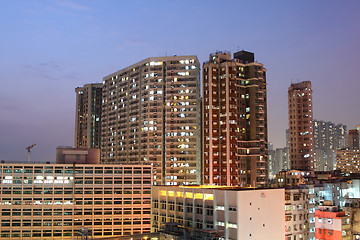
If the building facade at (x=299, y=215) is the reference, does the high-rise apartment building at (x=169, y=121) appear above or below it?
above

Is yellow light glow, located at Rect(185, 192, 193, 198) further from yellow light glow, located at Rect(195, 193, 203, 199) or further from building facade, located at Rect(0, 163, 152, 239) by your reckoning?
building facade, located at Rect(0, 163, 152, 239)

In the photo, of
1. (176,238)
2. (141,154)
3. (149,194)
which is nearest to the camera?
(176,238)

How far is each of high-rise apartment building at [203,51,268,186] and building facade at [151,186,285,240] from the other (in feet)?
214

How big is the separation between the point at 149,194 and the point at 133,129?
63827 mm

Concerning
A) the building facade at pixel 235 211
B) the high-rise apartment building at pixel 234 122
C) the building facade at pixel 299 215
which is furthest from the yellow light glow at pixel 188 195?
the high-rise apartment building at pixel 234 122

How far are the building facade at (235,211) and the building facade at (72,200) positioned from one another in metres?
32.1

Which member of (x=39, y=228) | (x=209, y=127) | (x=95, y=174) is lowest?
(x=39, y=228)

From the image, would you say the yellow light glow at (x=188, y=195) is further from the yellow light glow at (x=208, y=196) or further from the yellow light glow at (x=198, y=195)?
the yellow light glow at (x=208, y=196)

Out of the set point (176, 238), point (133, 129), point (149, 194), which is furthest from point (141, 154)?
point (176, 238)

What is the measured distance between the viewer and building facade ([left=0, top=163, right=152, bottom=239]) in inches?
4847

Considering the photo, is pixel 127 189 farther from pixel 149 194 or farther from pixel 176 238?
pixel 176 238

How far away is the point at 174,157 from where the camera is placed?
567 feet

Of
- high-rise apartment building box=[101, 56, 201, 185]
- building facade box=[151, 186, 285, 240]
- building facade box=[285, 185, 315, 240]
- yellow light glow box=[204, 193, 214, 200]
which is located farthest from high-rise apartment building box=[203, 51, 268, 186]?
yellow light glow box=[204, 193, 214, 200]

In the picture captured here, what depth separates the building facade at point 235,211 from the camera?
86.6m
